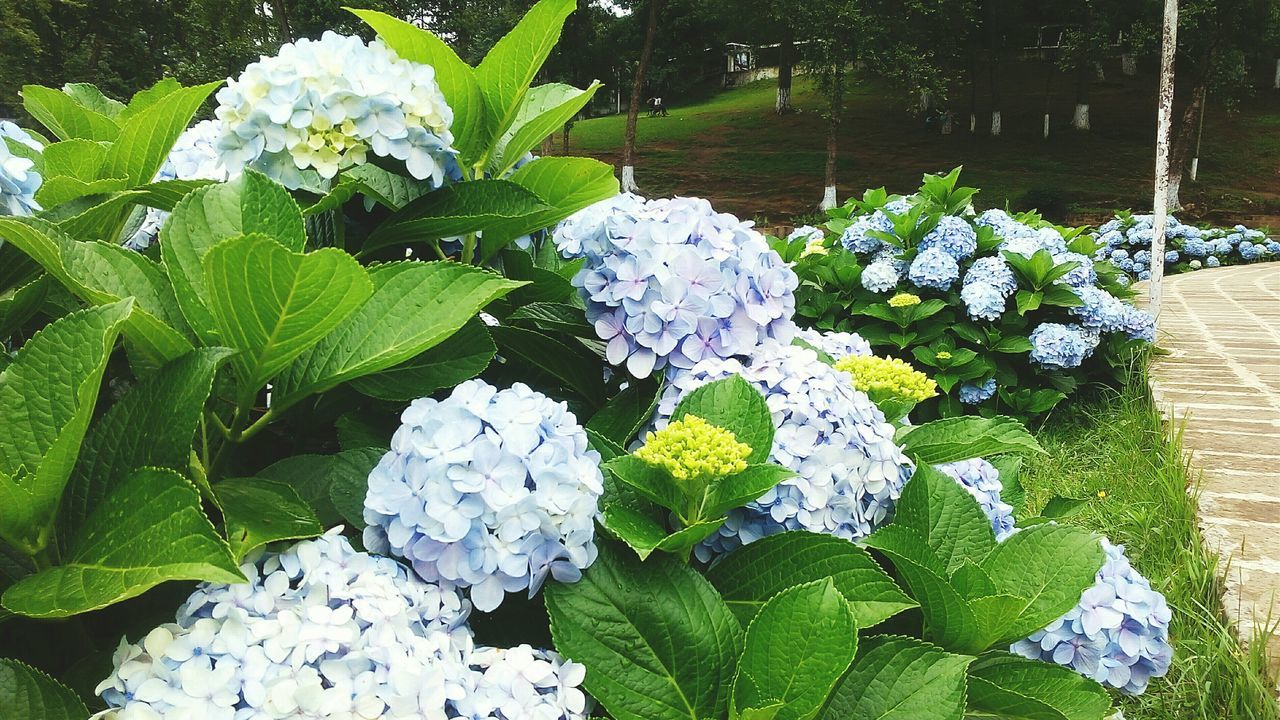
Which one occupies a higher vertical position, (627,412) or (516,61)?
(516,61)

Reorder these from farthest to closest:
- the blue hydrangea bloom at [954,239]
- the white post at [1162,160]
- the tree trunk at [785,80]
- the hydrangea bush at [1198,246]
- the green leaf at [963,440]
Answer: the tree trunk at [785,80], the hydrangea bush at [1198,246], the white post at [1162,160], the blue hydrangea bloom at [954,239], the green leaf at [963,440]

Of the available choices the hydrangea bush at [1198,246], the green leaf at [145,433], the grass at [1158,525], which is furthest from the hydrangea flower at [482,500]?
the hydrangea bush at [1198,246]

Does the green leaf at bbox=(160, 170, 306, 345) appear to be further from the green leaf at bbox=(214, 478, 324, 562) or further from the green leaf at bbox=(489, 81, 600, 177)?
the green leaf at bbox=(489, 81, 600, 177)

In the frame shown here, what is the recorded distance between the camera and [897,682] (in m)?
0.70

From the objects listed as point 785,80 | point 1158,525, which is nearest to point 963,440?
point 1158,525

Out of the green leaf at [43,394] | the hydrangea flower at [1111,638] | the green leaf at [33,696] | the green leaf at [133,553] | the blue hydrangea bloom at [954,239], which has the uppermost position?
the green leaf at [43,394]

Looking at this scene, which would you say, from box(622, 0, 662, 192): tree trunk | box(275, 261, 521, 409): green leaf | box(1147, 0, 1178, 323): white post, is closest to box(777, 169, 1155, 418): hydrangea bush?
box(1147, 0, 1178, 323): white post

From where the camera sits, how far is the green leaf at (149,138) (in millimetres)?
848

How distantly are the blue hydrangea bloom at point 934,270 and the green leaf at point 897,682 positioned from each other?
362 cm

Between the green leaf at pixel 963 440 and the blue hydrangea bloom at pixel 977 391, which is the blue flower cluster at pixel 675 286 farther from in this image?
the blue hydrangea bloom at pixel 977 391

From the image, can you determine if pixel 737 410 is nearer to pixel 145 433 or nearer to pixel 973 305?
pixel 145 433

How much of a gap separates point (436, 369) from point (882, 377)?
583 mm

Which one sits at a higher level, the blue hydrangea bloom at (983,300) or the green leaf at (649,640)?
the green leaf at (649,640)

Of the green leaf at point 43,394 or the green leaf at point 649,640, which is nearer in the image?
the green leaf at point 43,394
